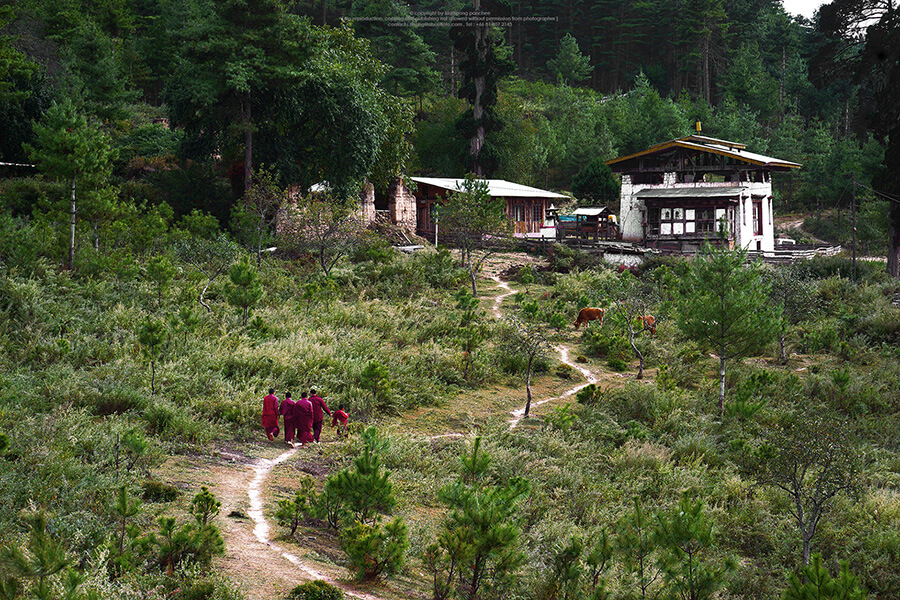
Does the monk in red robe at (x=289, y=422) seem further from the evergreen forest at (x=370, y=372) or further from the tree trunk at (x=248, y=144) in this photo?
the tree trunk at (x=248, y=144)

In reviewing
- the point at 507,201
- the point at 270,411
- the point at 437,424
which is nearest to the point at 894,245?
the point at 507,201

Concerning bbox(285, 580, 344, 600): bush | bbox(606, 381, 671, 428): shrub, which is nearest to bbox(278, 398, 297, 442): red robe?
bbox(285, 580, 344, 600): bush

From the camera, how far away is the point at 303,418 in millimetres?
15117

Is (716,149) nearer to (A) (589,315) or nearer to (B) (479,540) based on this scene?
(A) (589,315)

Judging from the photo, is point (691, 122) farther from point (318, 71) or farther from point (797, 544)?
point (797, 544)

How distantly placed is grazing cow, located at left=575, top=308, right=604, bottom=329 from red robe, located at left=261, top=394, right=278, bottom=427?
1794 cm

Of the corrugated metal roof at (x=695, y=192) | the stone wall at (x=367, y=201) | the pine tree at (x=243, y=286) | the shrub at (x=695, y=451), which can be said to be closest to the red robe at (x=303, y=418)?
the pine tree at (x=243, y=286)

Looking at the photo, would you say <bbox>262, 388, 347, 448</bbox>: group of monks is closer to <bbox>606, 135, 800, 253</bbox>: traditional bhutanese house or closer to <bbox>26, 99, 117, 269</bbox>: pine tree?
<bbox>26, 99, 117, 269</bbox>: pine tree

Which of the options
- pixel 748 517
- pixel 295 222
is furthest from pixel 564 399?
pixel 295 222

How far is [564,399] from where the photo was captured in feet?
72.7

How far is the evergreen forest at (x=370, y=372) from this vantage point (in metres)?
9.42

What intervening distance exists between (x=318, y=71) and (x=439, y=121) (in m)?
27.7

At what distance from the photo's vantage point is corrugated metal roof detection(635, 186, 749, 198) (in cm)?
4541

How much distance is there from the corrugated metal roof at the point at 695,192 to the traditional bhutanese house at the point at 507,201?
743 centimetres
